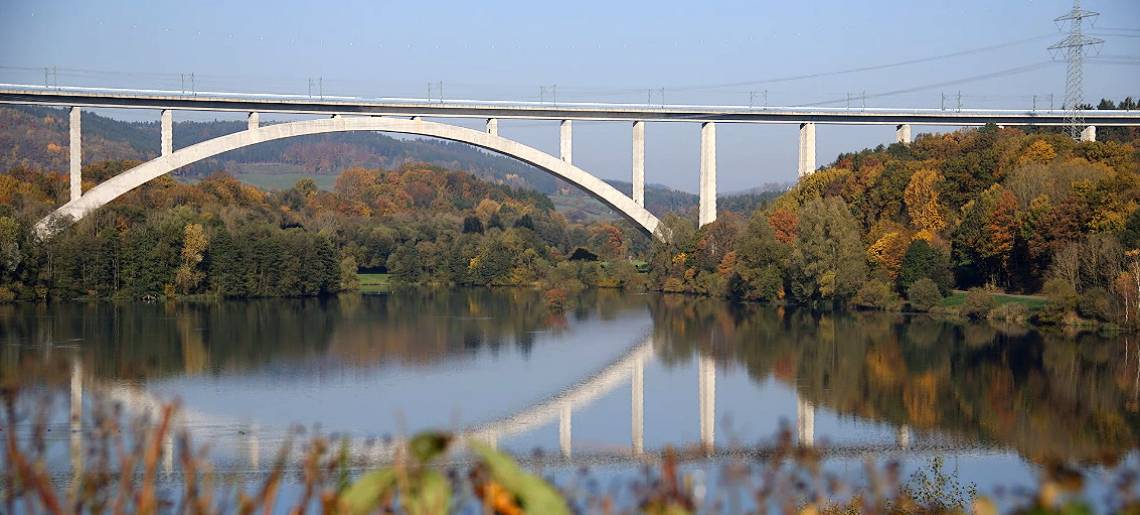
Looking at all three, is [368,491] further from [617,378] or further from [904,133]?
[904,133]

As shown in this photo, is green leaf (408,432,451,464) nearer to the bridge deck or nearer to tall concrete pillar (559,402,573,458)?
tall concrete pillar (559,402,573,458)

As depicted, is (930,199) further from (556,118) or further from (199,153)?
(199,153)

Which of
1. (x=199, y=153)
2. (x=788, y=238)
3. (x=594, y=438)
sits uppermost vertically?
(x=199, y=153)

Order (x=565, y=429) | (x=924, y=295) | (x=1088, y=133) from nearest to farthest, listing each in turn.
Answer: (x=565, y=429) → (x=924, y=295) → (x=1088, y=133)

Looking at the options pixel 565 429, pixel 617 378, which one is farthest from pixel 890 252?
pixel 565 429

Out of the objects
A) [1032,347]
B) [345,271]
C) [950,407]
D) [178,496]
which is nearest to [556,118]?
[345,271]

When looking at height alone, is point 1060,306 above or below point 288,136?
below

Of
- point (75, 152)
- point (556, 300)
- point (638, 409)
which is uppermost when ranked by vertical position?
point (75, 152)
